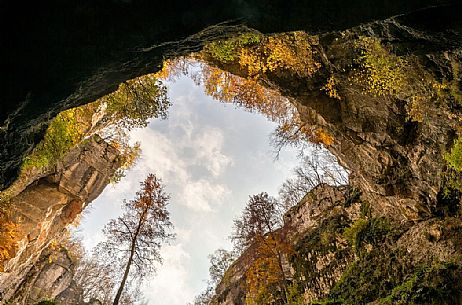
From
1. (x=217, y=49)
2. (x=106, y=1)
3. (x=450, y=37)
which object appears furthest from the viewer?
(x=217, y=49)

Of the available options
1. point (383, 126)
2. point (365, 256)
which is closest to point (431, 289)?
point (383, 126)

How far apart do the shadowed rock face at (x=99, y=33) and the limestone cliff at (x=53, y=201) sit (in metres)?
14.8

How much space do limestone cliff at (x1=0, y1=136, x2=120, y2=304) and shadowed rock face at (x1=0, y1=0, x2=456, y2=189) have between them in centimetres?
1478

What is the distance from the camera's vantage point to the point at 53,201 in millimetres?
19375

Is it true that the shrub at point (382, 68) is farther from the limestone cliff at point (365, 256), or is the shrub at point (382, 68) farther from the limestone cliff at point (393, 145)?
the limestone cliff at point (365, 256)

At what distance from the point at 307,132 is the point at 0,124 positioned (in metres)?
14.8

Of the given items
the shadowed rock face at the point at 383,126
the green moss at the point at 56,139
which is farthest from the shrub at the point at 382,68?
the green moss at the point at 56,139

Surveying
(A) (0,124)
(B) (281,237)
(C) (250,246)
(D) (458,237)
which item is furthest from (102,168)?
(D) (458,237)

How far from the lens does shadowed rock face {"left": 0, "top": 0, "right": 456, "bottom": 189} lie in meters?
3.89

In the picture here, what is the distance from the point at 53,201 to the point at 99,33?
18.4 metres

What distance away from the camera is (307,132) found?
17.1 metres

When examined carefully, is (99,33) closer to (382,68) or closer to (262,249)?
(382,68)

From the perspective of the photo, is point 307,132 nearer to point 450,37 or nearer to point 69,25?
point 450,37

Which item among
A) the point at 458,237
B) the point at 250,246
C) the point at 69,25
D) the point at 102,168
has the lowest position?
the point at 69,25
